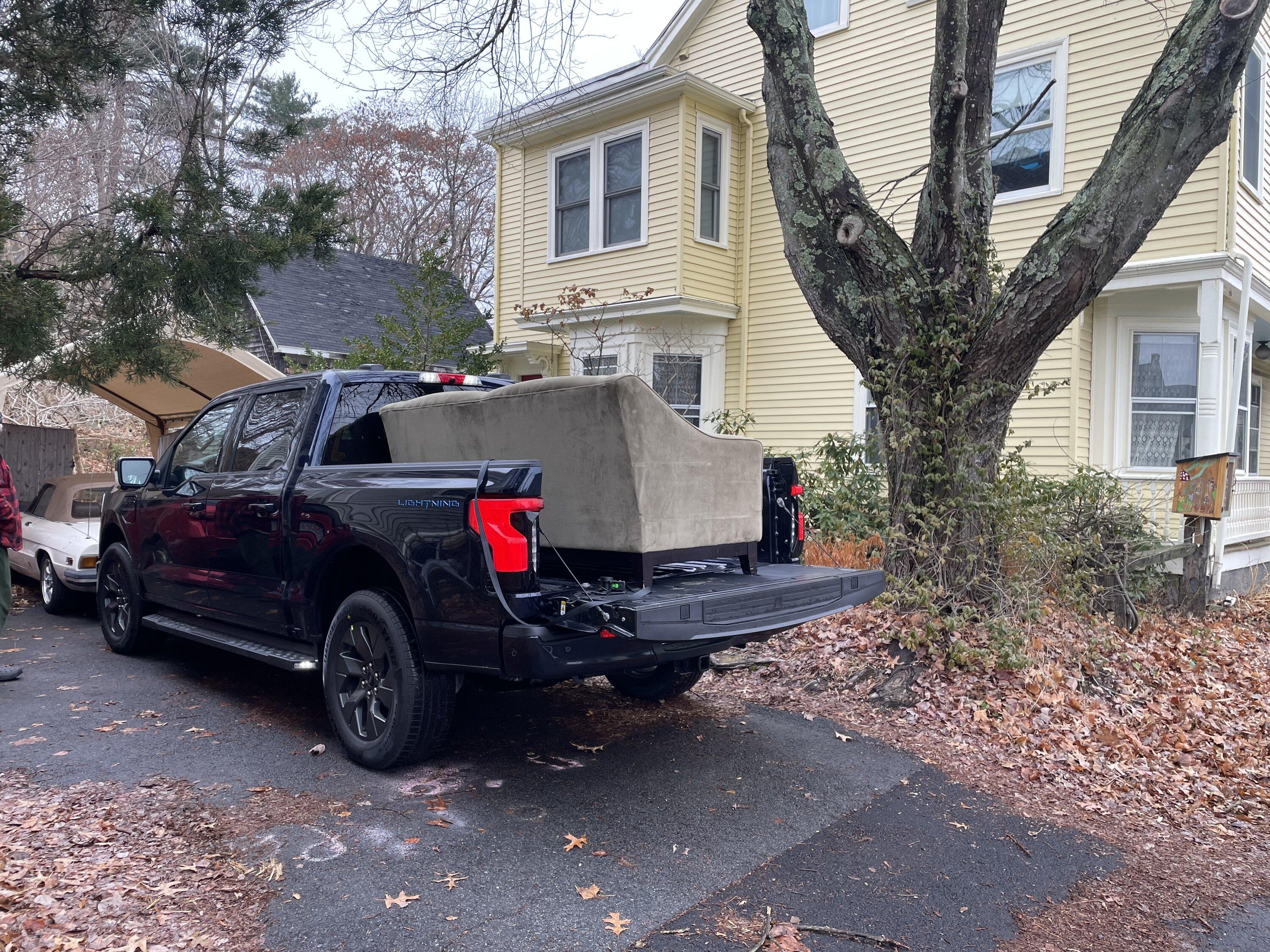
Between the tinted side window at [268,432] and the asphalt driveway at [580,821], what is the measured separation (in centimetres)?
149

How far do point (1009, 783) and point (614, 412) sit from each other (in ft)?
Result: 9.38

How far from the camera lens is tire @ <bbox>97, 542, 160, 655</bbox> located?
6.70 m

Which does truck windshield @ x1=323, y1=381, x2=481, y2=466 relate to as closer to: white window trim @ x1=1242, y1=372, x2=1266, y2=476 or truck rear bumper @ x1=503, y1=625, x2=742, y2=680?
truck rear bumper @ x1=503, y1=625, x2=742, y2=680

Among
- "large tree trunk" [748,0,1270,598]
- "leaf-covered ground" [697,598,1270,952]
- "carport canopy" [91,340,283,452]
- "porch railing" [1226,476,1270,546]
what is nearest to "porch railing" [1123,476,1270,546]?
"porch railing" [1226,476,1270,546]

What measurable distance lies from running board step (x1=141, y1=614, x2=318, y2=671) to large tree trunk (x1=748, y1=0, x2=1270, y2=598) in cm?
411

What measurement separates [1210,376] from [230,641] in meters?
9.89

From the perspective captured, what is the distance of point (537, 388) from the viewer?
4.39 meters

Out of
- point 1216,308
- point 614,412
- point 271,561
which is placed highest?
point 1216,308

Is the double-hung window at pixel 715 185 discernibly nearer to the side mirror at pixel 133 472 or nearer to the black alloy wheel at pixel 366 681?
the side mirror at pixel 133 472

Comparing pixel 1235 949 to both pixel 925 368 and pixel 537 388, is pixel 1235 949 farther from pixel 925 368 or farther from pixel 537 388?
pixel 925 368

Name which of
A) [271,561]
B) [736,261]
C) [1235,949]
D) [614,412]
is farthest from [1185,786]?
[736,261]

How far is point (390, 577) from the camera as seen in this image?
468 centimetres

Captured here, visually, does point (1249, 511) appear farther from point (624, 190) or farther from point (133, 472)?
point (133, 472)

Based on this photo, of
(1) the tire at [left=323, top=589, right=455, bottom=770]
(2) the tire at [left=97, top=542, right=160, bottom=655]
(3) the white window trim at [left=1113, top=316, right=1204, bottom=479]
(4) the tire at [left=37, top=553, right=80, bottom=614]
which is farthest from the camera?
(3) the white window trim at [left=1113, top=316, right=1204, bottom=479]
